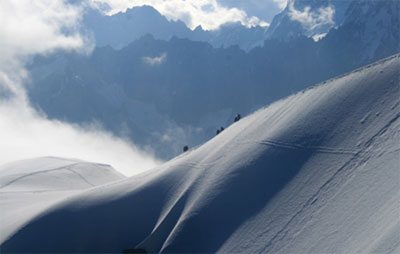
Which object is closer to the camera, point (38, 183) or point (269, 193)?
point (269, 193)

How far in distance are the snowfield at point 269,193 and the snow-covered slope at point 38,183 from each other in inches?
14.2

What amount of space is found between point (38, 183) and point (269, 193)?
3340cm

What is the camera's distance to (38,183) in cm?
6906

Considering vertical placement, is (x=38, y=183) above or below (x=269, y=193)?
above

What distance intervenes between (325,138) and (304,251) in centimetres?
1144

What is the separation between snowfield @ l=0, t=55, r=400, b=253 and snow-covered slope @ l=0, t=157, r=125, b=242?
0.36 metres

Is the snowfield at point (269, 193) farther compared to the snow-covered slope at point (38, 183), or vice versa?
the snow-covered slope at point (38, 183)

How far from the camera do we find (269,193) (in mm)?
44031

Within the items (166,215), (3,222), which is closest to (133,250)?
(166,215)

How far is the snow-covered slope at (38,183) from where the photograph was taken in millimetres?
52938

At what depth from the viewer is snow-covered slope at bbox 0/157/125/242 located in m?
52.9

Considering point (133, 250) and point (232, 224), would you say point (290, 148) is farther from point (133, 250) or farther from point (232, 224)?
point (133, 250)

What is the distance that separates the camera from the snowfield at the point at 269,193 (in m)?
37.4

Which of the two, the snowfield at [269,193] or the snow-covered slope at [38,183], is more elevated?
the snow-covered slope at [38,183]
